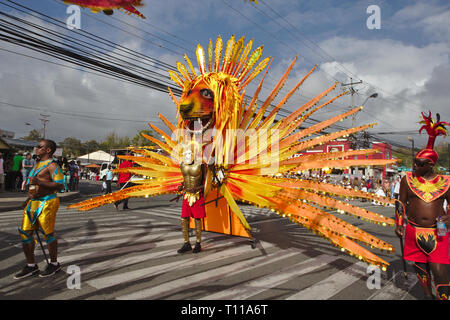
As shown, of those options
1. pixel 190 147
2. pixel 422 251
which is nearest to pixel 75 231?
pixel 190 147

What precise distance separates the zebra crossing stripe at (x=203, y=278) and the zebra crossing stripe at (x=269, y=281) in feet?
1.12

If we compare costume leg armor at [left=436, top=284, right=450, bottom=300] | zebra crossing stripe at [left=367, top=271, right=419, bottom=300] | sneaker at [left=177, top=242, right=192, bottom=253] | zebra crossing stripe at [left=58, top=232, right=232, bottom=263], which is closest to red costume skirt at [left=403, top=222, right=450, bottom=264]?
costume leg armor at [left=436, top=284, right=450, bottom=300]

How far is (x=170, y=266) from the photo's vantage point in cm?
398

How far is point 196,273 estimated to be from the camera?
3730 millimetres

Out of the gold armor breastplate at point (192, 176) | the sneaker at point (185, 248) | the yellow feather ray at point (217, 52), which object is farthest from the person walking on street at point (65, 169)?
the yellow feather ray at point (217, 52)

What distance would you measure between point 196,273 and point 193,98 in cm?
241

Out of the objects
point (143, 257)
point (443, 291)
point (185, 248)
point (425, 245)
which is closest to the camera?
point (443, 291)

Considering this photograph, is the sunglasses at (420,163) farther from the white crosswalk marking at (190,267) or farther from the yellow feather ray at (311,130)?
the white crosswalk marking at (190,267)

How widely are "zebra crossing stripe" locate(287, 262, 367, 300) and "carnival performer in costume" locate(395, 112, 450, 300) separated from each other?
2.54 ft

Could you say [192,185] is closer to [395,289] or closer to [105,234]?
[105,234]

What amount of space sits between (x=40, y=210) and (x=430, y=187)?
4.44 metres

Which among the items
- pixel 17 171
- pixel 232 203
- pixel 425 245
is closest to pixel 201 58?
pixel 232 203

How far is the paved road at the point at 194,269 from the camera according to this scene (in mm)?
3126

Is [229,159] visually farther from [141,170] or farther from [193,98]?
[141,170]
